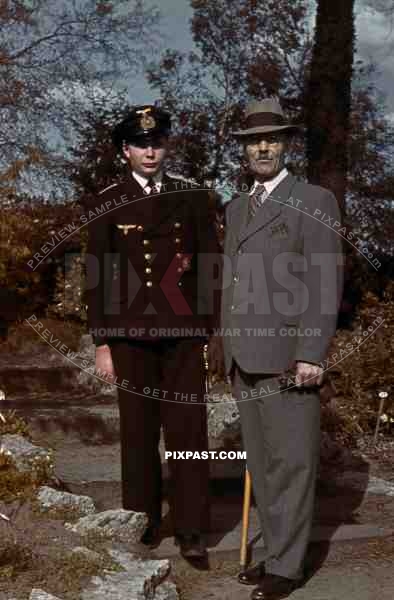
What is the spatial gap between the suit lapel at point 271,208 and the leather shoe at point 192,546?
149 cm

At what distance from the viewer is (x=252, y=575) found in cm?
441

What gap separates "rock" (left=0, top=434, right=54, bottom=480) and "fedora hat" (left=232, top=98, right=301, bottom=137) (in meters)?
2.25

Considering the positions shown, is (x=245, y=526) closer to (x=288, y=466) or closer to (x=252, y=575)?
(x=252, y=575)

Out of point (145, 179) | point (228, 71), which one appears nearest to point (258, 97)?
point (228, 71)

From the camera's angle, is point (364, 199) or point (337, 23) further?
point (364, 199)

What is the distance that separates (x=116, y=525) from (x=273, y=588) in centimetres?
86

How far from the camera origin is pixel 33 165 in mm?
11547

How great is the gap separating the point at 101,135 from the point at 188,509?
8178 millimetres

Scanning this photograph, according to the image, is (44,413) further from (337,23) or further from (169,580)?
(337,23)

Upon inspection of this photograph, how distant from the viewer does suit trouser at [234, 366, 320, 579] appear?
163 inches

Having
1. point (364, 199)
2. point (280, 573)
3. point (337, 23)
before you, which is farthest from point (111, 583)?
point (364, 199)

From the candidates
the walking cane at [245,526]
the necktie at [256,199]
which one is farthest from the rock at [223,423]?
the necktie at [256,199]

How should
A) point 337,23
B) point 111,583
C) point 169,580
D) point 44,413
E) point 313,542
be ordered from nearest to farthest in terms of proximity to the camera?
1. point 111,583
2. point 169,580
3. point 313,542
4. point 44,413
5. point 337,23

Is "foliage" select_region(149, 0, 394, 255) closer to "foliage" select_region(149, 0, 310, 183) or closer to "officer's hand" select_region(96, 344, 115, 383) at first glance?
"foliage" select_region(149, 0, 310, 183)
